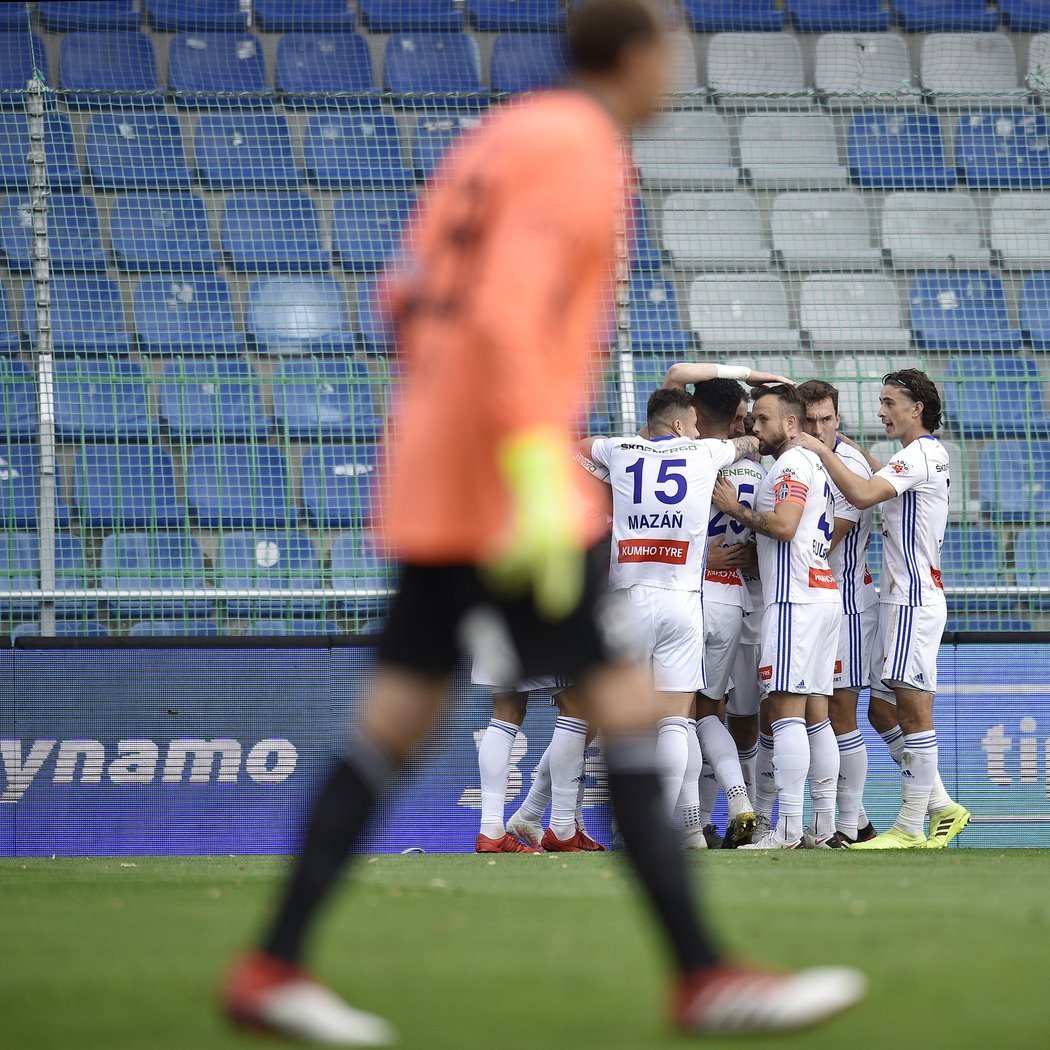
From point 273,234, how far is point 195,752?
4.09m

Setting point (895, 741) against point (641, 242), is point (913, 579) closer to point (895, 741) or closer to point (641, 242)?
point (895, 741)

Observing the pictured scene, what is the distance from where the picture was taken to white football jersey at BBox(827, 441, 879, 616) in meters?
8.07

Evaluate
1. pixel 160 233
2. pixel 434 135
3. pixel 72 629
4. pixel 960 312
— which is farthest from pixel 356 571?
pixel 960 312

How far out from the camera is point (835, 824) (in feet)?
26.0

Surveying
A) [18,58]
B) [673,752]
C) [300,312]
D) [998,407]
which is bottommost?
[673,752]

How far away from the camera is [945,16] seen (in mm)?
13281

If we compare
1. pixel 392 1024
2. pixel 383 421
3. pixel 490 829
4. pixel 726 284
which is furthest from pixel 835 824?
pixel 392 1024

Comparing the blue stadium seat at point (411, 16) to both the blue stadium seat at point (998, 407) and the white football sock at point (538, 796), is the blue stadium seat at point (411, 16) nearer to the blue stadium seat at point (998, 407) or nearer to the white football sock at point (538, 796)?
the blue stadium seat at point (998, 407)

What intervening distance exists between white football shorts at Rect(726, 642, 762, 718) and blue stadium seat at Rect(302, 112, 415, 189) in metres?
4.62

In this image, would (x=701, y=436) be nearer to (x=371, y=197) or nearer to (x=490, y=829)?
(x=490, y=829)

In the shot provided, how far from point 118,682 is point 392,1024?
5.79m

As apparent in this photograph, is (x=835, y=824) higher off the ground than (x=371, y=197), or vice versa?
(x=371, y=197)

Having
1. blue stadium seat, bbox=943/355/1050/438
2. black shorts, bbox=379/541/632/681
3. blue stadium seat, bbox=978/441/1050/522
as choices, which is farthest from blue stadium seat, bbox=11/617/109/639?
black shorts, bbox=379/541/632/681

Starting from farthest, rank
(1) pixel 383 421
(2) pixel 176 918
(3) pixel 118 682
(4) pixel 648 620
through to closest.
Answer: (1) pixel 383 421 < (3) pixel 118 682 < (4) pixel 648 620 < (2) pixel 176 918
